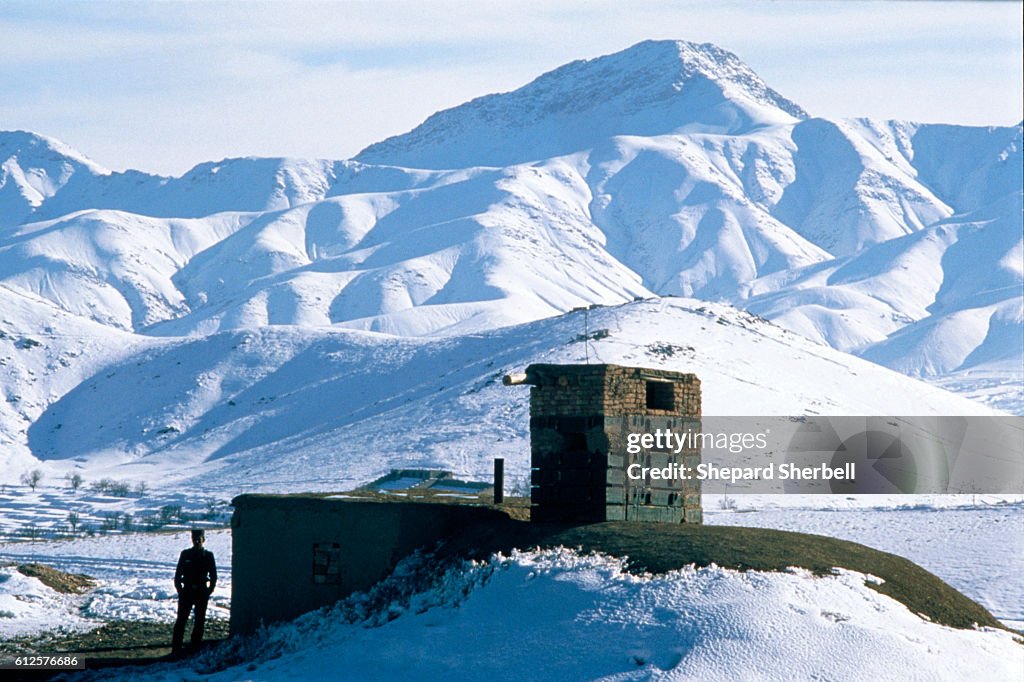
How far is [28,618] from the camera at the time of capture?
2664 centimetres

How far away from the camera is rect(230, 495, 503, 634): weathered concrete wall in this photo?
70.8 feet

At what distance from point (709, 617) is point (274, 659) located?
5.58 m

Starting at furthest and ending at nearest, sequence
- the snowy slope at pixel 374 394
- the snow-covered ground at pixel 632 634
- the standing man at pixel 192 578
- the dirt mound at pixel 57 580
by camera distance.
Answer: the snowy slope at pixel 374 394 < the dirt mound at pixel 57 580 < the standing man at pixel 192 578 < the snow-covered ground at pixel 632 634

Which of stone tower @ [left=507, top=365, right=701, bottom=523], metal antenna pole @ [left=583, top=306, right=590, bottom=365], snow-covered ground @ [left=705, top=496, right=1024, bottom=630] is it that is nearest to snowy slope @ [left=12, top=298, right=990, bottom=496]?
metal antenna pole @ [left=583, top=306, right=590, bottom=365]

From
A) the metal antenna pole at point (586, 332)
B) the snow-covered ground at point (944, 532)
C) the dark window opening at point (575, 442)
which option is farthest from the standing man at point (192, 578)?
the snow-covered ground at point (944, 532)

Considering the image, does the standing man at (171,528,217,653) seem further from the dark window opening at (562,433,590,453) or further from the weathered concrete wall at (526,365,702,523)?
the dark window opening at (562,433,590,453)

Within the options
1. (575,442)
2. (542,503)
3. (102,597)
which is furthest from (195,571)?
(102,597)

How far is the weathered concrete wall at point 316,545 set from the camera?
21.6 meters

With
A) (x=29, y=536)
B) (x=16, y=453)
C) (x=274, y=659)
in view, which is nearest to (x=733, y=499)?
(x=29, y=536)

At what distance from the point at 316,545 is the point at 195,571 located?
1.62 meters

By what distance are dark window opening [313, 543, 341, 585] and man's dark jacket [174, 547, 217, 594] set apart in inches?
53.1

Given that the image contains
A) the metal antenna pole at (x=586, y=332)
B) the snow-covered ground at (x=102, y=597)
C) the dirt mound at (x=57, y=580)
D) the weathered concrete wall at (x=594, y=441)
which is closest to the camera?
the weathered concrete wall at (x=594, y=441)

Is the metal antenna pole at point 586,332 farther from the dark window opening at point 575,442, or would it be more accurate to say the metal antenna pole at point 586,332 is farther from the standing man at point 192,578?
the standing man at point 192,578

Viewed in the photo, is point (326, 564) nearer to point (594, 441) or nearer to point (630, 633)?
point (594, 441)
